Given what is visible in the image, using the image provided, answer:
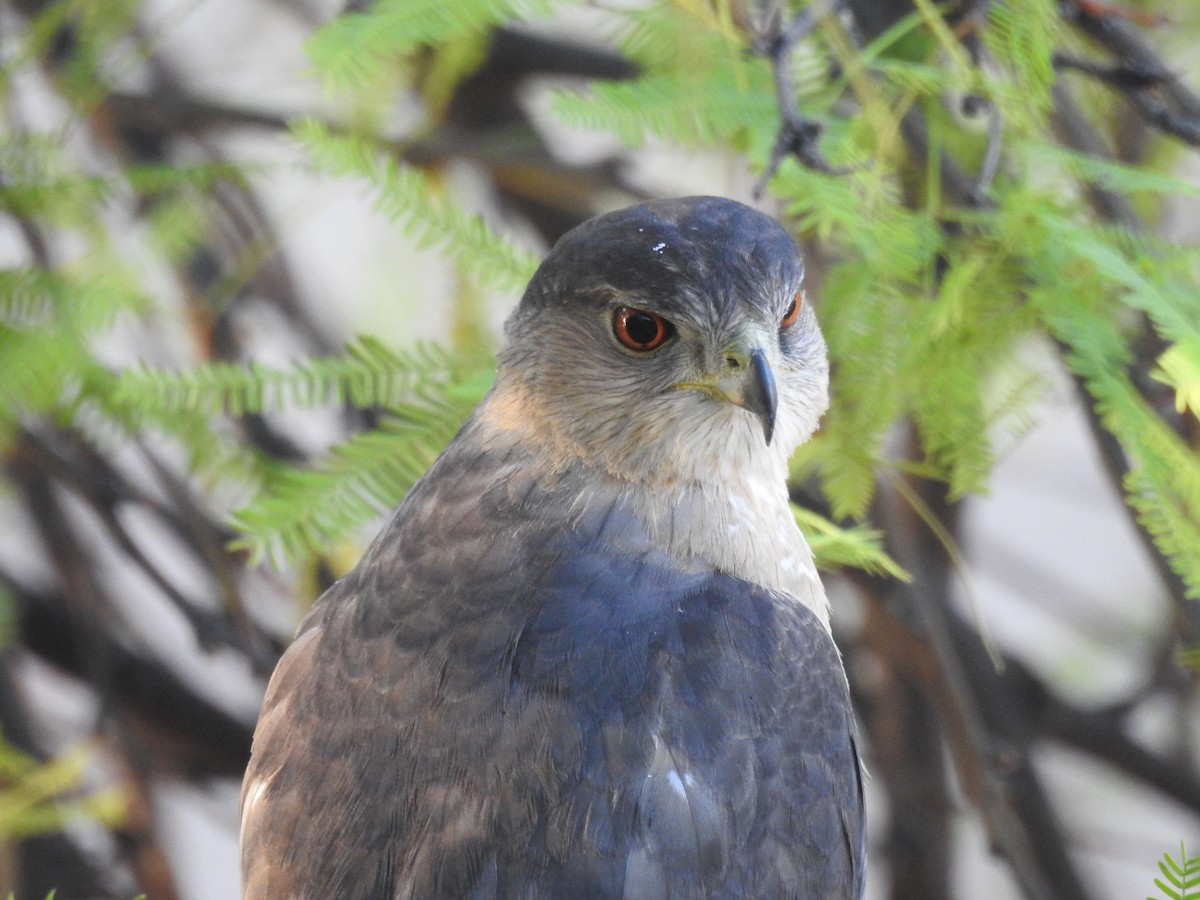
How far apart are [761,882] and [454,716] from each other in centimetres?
43

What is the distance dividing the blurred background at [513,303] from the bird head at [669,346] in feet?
0.30

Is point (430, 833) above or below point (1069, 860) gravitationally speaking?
above

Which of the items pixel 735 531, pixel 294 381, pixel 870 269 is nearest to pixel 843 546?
pixel 735 531

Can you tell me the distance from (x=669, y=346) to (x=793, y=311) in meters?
0.20

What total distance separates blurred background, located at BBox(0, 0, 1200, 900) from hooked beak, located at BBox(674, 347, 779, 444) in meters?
0.22

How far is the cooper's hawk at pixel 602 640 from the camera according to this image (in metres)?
1.67

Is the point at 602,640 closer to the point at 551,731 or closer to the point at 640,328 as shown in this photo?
the point at 551,731

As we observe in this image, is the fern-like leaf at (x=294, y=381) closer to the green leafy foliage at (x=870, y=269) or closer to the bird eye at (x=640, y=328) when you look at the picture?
the green leafy foliage at (x=870, y=269)

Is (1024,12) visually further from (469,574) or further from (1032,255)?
(469,574)

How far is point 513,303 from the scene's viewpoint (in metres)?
2.91

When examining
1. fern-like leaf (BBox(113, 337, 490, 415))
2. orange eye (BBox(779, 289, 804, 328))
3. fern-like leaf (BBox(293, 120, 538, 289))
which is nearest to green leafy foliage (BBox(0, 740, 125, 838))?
fern-like leaf (BBox(113, 337, 490, 415))

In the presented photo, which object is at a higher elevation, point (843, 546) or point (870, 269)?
point (870, 269)

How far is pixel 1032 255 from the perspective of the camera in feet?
6.42

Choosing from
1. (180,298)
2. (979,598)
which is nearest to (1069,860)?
(979,598)
